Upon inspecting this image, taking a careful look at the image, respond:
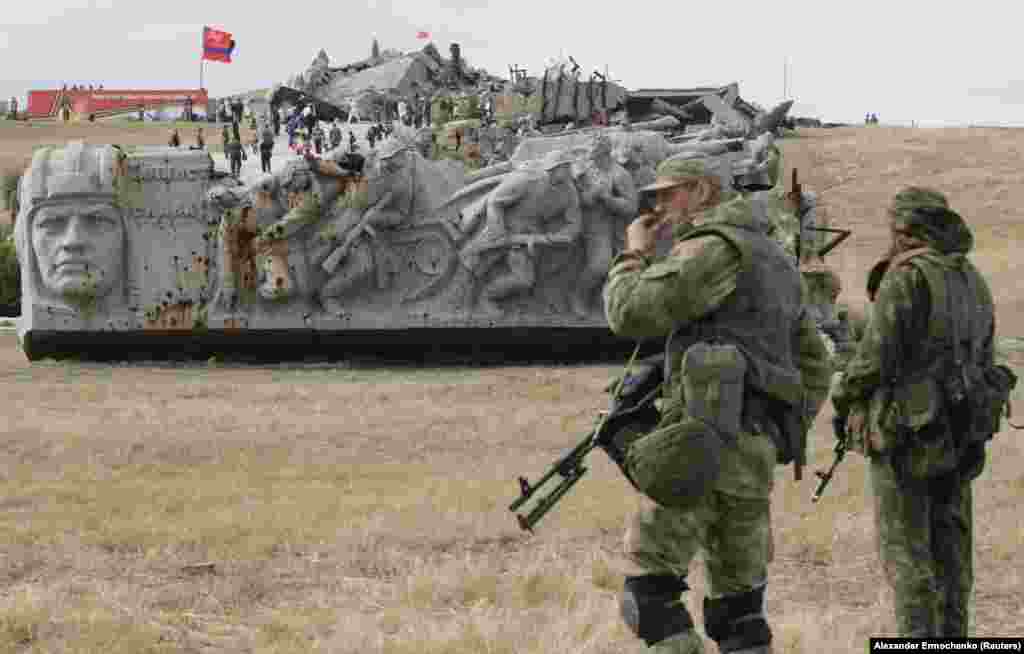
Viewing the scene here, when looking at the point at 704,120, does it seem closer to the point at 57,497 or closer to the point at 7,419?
the point at 7,419

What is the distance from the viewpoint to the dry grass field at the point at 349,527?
18.0ft

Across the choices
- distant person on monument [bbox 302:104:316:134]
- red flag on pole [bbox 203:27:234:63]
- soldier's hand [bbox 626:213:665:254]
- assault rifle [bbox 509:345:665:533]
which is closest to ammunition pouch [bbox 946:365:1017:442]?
assault rifle [bbox 509:345:665:533]

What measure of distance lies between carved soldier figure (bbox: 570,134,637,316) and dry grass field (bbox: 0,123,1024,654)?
183cm

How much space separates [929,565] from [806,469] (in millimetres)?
4683

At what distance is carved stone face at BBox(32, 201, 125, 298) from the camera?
13664 mm

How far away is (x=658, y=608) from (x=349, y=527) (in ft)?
10.5

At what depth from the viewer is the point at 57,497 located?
7.83 m

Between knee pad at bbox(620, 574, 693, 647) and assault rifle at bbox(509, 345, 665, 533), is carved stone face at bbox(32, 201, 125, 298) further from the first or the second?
knee pad at bbox(620, 574, 693, 647)

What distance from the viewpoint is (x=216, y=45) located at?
39656mm

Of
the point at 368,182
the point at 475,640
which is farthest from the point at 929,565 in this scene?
the point at 368,182

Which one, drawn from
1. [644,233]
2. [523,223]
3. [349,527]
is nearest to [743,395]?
[644,233]

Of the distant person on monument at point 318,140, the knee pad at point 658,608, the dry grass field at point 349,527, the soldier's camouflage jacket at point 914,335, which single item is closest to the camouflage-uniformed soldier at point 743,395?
the knee pad at point 658,608

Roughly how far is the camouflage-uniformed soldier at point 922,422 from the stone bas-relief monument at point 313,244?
30.5ft

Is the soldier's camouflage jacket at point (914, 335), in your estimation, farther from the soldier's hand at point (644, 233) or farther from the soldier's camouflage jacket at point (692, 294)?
the soldier's hand at point (644, 233)
